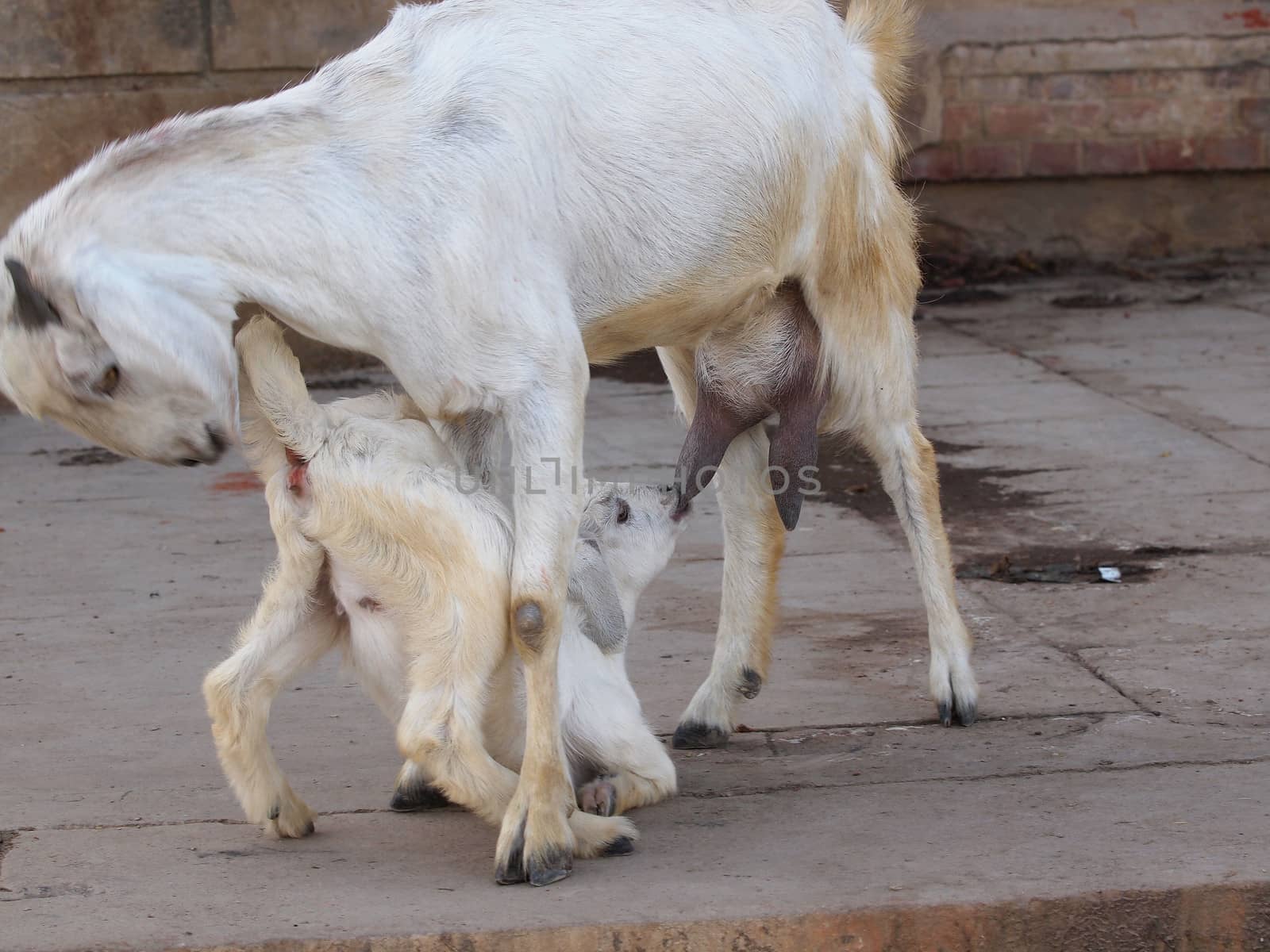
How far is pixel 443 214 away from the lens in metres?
3.29

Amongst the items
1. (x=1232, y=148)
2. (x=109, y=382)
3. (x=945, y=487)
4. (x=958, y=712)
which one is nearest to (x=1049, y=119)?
(x=1232, y=148)

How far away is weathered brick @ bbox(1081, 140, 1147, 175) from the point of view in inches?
440

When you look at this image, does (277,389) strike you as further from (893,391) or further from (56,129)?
(56,129)

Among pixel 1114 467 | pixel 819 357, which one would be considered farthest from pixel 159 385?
pixel 1114 467

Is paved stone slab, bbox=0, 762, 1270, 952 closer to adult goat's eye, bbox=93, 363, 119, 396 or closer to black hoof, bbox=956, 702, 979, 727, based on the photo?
black hoof, bbox=956, 702, 979, 727

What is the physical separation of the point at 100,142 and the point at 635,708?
6025mm

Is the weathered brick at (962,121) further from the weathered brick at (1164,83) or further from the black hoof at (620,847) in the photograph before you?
the black hoof at (620,847)

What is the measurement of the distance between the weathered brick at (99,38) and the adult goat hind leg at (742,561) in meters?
5.16

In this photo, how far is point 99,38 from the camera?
28.9ft

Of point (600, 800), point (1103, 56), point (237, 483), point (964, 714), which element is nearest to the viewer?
point (600, 800)

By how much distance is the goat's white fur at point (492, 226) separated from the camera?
3.14 metres

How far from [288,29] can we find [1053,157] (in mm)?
4986

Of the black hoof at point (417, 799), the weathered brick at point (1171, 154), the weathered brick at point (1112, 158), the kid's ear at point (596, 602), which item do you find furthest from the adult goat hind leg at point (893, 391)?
the weathered brick at point (1171, 154)

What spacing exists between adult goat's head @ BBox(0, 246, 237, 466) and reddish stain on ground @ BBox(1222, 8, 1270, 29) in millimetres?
9521
